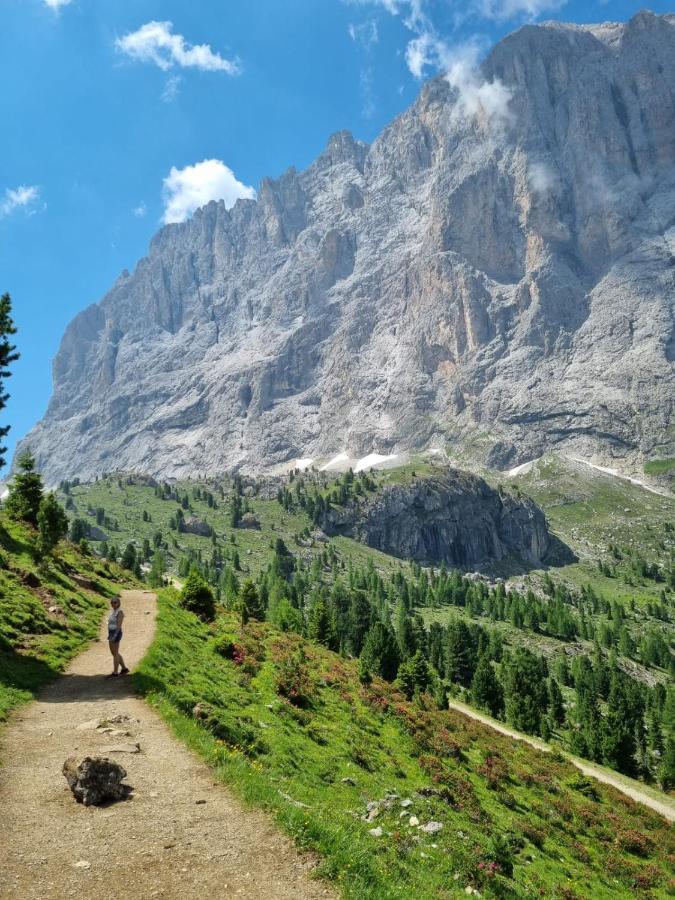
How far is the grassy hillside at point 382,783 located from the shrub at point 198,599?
4.56 feet

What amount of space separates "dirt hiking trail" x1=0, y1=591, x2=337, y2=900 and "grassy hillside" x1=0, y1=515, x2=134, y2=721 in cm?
365

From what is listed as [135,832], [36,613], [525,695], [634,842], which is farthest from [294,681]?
[525,695]

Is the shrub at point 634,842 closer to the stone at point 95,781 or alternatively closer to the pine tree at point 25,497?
the stone at point 95,781

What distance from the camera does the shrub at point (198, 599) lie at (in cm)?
4622

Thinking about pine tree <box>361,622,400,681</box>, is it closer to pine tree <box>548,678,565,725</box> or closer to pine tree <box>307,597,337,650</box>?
pine tree <box>307,597,337,650</box>

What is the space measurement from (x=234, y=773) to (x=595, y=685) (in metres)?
133

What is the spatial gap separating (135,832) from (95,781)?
6.21 feet

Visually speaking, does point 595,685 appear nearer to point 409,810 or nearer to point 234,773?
point 409,810

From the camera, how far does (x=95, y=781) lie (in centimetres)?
1334

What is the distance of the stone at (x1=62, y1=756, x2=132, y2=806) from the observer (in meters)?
13.2

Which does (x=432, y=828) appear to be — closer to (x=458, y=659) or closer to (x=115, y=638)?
(x=115, y=638)

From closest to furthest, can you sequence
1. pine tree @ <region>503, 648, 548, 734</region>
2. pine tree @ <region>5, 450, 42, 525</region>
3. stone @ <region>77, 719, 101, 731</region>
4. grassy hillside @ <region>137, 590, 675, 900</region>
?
grassy hillside @ <region>137, 590, 675, 900</region>, stone @ <region>77, 719, 101, 731</region>, pine tree @ <region>5, 450, 42, 525</region>, pine tree @ <region>503, 648, 548, 734</region>

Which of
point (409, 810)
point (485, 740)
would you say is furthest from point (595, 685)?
point (409, 810)

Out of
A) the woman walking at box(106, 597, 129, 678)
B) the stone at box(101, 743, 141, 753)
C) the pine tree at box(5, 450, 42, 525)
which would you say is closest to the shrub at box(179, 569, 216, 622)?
the pine tree at box(5, 450, 42, 525)
